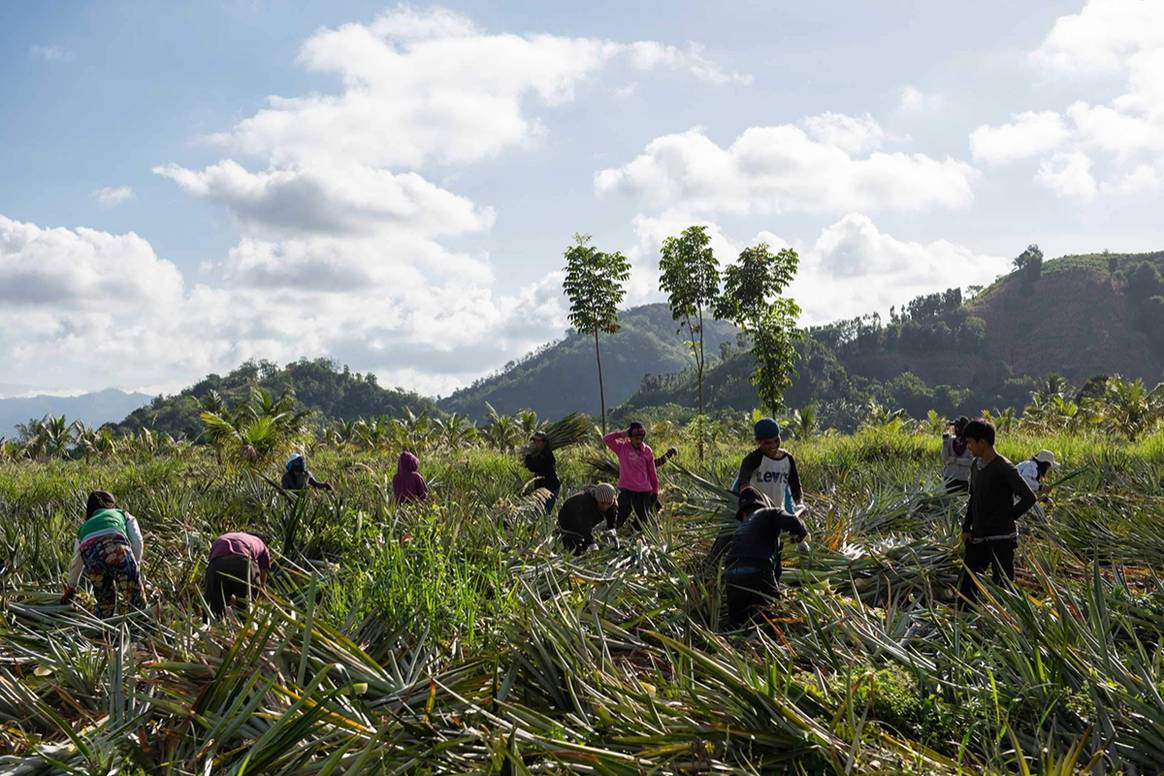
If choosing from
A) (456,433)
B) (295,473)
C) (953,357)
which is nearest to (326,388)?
(456,433)

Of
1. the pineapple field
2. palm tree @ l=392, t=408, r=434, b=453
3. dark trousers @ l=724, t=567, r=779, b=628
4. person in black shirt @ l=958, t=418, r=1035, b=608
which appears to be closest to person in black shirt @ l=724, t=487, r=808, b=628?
dark trousers @ l=724, t=567, r=779, b=628

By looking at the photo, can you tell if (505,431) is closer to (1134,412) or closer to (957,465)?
(1134,412)

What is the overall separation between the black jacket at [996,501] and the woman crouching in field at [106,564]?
5.53 metres

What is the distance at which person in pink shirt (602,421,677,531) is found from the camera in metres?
7.73

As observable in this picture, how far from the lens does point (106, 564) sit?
501 cm

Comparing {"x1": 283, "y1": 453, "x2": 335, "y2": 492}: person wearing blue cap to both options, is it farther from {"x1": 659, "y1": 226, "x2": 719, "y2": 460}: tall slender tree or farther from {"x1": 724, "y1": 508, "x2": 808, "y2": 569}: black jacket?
{"x1": 659, "y1": 226, "x2": 719, "y2": 460}: tall slender tree

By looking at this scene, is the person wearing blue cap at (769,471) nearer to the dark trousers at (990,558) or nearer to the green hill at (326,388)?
the dark trousers at (990,558)

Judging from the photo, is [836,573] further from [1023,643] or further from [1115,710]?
[1115,710]

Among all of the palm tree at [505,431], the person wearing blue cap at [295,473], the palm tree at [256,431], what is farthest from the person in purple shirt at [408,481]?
the palm tree at [505,431]

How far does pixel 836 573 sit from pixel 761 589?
1.08 meters

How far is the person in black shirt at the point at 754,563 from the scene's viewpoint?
438 centimetres

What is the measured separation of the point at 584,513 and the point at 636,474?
3.63 ft

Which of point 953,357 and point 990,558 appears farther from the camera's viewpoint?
point 953,357

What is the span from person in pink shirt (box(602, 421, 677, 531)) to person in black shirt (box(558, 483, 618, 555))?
82 cm
